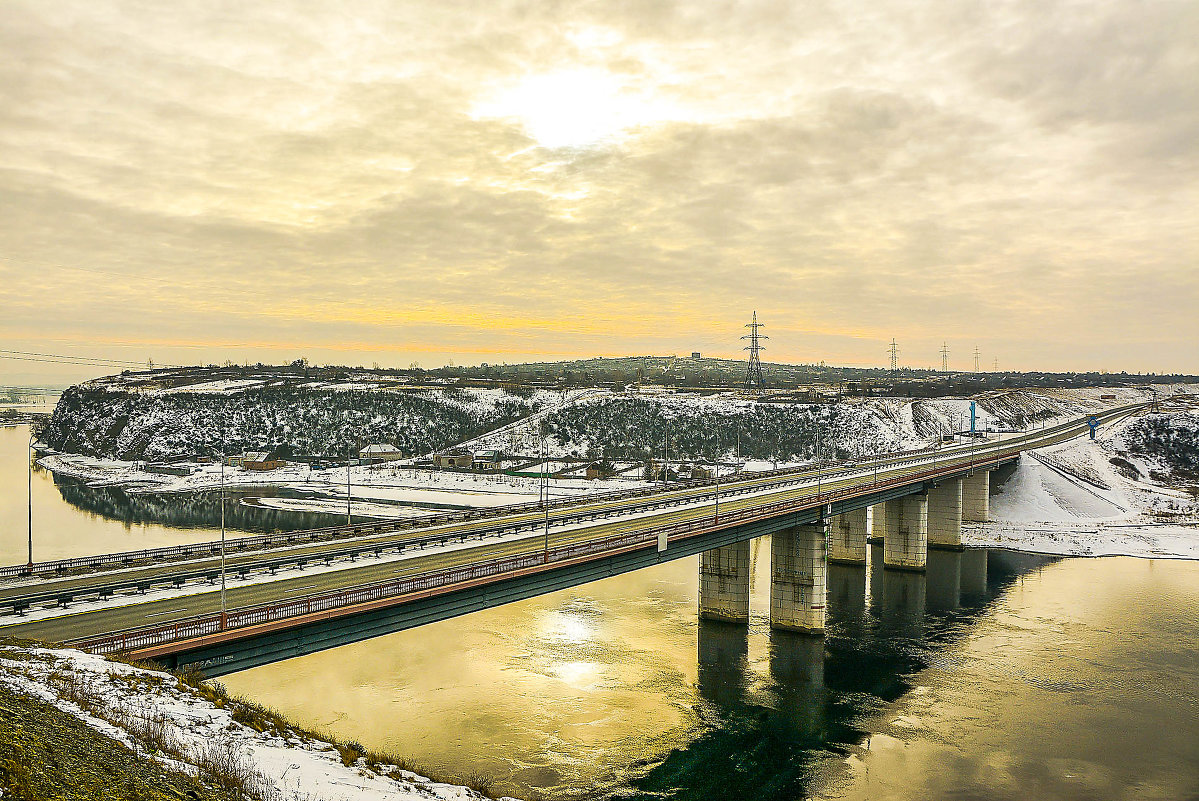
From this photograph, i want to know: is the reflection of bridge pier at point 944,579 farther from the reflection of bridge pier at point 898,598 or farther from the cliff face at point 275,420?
the cliff face at point 275,420

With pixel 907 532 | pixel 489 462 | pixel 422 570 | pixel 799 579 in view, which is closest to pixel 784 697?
pixel 799 579

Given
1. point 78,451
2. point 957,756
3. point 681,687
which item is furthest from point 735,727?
point 78,451

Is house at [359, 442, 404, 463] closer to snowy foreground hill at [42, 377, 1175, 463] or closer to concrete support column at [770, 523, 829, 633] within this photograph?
snowy foreground hill at [42, 377, 1175, 463]

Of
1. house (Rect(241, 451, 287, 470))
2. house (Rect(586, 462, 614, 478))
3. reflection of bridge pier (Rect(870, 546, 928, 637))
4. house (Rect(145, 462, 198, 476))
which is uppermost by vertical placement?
house (Rect(586, 462, 614, 478))

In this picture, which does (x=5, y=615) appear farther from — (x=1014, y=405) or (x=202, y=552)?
(x=1014, y=405)

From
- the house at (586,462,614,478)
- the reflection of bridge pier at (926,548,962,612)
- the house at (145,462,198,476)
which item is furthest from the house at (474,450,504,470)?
the reflection of bridge pier at (926,548,962,612)

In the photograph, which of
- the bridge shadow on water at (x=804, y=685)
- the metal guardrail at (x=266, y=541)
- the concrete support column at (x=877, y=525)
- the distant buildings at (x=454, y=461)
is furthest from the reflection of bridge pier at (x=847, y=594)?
the distant buildings at (x=454, y=461)
